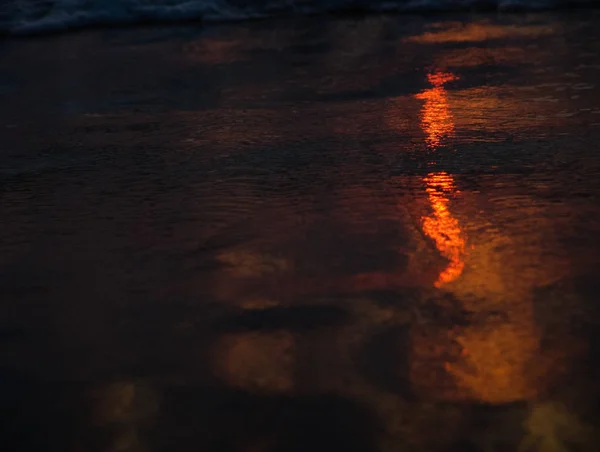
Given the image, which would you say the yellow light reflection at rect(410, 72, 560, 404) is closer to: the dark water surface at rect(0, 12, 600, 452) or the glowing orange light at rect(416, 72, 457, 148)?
the dark water surface at rect(0, 12, 600, 452)

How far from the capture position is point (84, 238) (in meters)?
2.55

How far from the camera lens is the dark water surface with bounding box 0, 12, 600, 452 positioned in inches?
62.8

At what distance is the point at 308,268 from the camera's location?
2.24m

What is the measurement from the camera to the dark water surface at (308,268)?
159 centimetres

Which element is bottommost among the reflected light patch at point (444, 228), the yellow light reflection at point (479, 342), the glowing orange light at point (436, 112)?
the glowing orange light at point (436, 112)

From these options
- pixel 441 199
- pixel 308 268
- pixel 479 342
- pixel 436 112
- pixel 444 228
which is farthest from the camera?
pixel 436 112

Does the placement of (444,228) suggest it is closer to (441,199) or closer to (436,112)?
(441,199)

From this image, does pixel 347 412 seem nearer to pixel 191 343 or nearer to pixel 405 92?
pixel 191 343

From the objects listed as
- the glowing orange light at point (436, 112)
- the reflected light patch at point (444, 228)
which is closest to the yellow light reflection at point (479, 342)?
the reflected light patch at point (444, 228)

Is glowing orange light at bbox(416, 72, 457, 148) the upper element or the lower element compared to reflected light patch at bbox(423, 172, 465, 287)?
lower

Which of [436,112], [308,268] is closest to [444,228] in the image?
[308,268]

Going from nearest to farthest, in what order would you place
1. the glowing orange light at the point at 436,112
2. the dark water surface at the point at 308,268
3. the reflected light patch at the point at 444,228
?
1. the dark water surface at the point at 308,268
2. the reflected light patch at the point at 444,228
3. the glowing orange light at the point at 436,112

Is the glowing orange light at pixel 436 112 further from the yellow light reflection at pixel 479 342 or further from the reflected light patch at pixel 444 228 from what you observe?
the yellow light reflection at pixel 479 342

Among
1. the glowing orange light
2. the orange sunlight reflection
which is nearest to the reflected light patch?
the orange sunlight reflection
